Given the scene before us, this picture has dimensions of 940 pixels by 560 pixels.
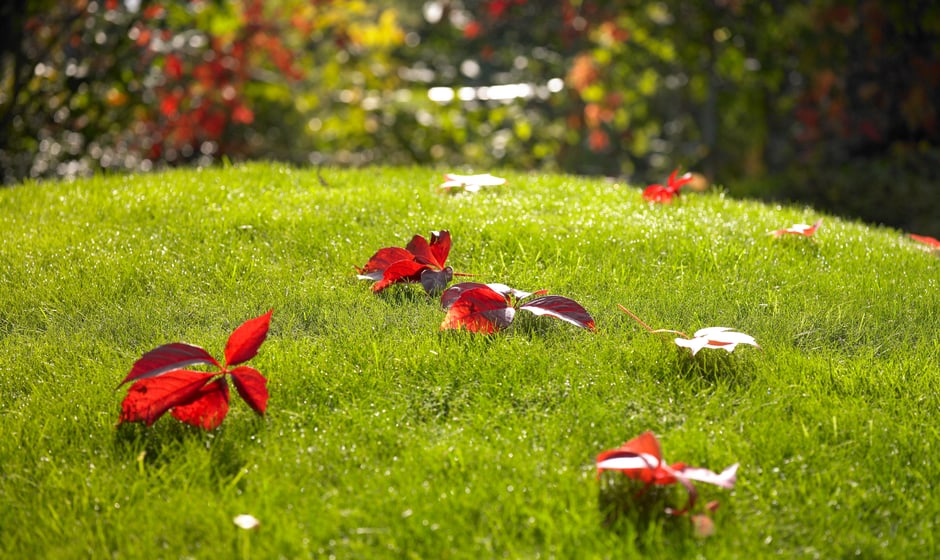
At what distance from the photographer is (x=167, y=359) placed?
203 cm

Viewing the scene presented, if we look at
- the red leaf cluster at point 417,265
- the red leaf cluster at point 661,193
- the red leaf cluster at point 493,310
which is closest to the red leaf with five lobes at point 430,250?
the red leaf cluster at point 417,265

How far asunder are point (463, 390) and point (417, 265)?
2.07 feet

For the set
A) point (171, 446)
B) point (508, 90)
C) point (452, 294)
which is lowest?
point (508, 90)

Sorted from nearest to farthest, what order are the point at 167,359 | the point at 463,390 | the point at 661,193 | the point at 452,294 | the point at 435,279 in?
1. the point at 167,359
2. the point at 463,390
3. the point at 452,294
4. the point at 435,279
5. the point at 661,193

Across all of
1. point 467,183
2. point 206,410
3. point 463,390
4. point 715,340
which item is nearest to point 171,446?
point 206,410

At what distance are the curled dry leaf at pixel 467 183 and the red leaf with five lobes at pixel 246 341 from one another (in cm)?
174

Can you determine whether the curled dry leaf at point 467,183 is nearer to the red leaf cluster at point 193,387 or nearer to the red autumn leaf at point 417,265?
the red autumn leaf at point 417,265

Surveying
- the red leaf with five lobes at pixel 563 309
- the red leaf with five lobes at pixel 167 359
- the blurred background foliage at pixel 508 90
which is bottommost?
the blurred background foliage at pixel 508 90

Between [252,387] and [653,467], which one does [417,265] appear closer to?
[252,387]

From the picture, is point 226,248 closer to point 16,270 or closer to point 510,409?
point 16,270

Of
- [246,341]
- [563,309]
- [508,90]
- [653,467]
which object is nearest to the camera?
[653,467]

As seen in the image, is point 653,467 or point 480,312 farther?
point 480,312

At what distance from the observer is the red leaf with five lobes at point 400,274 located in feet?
9.12

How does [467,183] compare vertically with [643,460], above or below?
below
